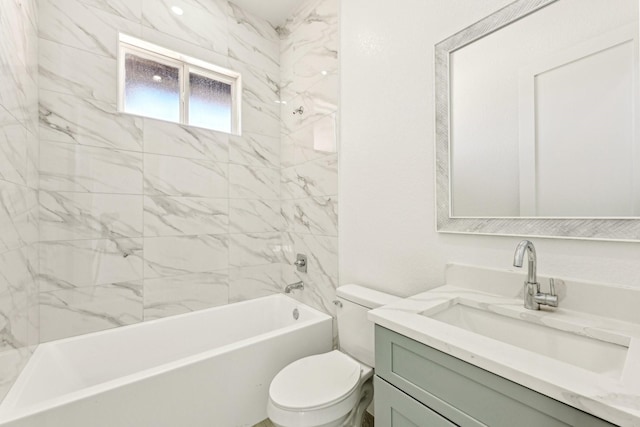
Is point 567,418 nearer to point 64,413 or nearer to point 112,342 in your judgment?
point 64,413

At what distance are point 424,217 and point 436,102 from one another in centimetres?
55

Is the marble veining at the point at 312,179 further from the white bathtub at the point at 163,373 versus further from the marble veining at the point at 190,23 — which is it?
the marble veining at the point at 190,23

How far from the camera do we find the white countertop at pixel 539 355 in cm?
51

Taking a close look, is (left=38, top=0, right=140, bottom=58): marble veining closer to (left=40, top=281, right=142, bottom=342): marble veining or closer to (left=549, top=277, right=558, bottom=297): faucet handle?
(left=40, top=281, right=142, bottom=342): marble veining

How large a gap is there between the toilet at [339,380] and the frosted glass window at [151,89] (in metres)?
1.84

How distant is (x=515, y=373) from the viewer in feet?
1.99

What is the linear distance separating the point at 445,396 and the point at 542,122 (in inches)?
39.3


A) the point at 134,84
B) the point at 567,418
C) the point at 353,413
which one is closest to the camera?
the point at 567,418

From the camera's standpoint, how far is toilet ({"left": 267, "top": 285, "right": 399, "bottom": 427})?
111 cm

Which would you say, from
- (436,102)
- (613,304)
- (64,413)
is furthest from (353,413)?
(436,102)

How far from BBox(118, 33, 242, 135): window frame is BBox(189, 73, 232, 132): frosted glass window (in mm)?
29

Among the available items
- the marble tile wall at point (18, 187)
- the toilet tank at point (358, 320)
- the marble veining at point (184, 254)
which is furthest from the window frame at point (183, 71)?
the toilet tank at point (358, 320)

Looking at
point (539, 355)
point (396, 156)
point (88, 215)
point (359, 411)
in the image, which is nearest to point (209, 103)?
point (88, 215)

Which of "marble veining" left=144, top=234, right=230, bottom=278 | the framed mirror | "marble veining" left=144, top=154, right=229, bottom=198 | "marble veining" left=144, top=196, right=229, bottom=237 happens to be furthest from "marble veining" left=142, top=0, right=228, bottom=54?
the framed mirror
